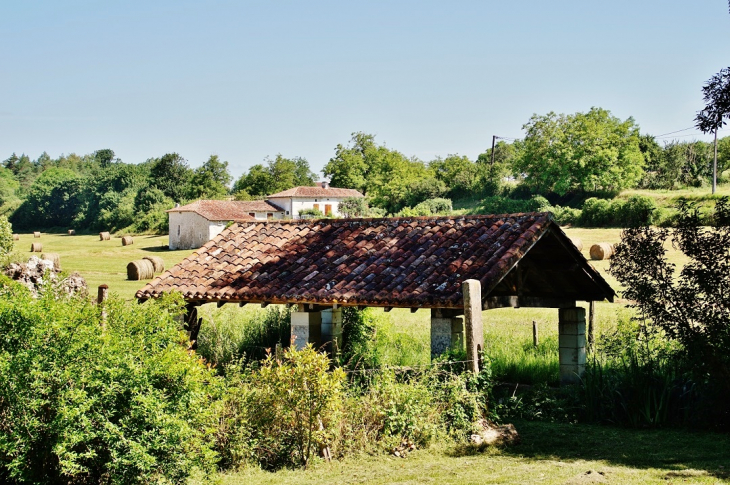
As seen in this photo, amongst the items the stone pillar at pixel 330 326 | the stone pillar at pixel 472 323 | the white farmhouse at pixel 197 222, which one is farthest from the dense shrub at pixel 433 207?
the stone pillar at pixel 472 323

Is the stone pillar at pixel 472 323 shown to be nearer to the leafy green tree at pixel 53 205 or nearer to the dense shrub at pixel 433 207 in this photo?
the dense shrub at pixel 433 207

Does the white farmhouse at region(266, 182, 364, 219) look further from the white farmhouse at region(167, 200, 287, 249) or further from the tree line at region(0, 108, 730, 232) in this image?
the white farmhouse at region(167, 200, 287, 249)

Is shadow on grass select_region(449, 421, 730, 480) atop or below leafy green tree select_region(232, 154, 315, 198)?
below

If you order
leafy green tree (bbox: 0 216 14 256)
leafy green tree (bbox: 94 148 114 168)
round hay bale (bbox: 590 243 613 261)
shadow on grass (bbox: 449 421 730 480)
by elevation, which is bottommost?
shadow on grass (bbox: 449 421 730 480)

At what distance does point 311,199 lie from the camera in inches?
3081

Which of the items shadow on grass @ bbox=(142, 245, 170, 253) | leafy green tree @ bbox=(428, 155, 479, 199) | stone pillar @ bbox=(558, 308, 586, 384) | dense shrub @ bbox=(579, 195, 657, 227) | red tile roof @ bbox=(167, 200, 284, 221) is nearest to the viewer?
stone pillar @ bbox=(558, 308, 586, 384)

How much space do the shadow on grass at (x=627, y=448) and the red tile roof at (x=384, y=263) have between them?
217 cm

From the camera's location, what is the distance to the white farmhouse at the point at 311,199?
3014 inches

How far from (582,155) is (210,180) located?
4263 centimetres

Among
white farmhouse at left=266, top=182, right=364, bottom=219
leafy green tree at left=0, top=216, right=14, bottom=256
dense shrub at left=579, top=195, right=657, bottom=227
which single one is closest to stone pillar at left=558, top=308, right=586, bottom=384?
leafy green tree at left=0, top=216, right=14, bottom=256

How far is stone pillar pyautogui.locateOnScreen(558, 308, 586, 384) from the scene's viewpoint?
43.1ft

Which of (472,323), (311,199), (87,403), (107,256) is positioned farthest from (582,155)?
(87,403)

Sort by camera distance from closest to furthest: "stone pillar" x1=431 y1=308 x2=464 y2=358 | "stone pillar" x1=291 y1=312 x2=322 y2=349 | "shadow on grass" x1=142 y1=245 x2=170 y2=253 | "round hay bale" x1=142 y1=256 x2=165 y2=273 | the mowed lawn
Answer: "stone pillar" x1=431 y1=308 x2=464 y2=358
"stone pillar" x1=291 y1=312 x2=322 y2=349
the mowed lawn
"round hay bale" x1=142 y1=256 x2=165 y2=273
"shadow on grass" x1=142 y1=245 x2=170 y2=253

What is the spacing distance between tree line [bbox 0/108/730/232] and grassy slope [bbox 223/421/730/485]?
51.4m
